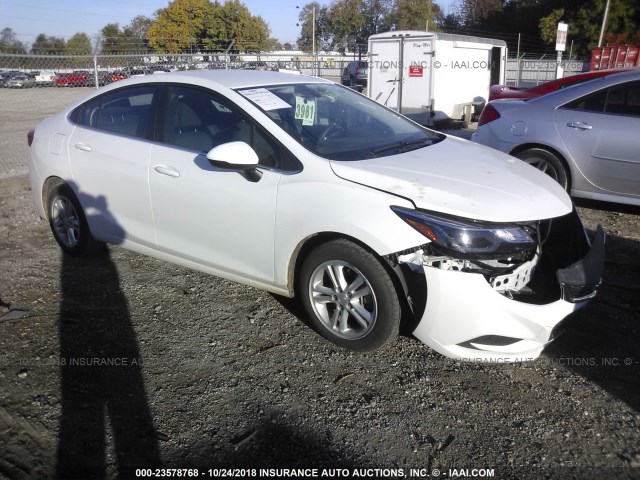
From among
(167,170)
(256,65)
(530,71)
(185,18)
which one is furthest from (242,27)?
(167,170)

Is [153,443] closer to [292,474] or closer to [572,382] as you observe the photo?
[292,474]

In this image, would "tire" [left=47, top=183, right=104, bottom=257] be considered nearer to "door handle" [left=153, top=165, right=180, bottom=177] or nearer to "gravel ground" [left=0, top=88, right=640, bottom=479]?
"gravel ground" [left=0, top=88, right=640, bottom=479]

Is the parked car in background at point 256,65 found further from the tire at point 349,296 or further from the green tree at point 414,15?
the green tree at point 414,15

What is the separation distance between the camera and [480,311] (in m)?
3.00

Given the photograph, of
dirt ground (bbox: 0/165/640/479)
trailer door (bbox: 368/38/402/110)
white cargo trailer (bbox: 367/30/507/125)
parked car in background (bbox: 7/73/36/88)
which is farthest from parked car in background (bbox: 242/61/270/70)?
dirt ground (bbox: 0/165/640/479)

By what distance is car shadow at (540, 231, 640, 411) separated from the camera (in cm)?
324

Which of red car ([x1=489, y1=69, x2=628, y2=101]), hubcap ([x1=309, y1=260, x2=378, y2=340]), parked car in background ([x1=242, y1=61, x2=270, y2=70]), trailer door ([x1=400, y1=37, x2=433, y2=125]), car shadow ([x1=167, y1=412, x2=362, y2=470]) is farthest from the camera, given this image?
parked car in background ([x1=242, y1=61, x2=270, y2=70])

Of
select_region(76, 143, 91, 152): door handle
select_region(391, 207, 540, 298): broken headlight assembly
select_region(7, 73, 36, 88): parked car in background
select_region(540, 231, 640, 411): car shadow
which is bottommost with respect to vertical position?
select_region(540, 231, 640, 411): car shadow

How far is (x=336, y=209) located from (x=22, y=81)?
15574 mm

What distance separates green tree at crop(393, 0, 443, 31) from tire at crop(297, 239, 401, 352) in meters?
62.5

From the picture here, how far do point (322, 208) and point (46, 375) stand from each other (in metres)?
1.88

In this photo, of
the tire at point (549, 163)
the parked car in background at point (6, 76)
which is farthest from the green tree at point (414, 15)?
the tire at point (549, 163)

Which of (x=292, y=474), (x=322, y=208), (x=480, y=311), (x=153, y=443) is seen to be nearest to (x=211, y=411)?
(x=153, y=443)

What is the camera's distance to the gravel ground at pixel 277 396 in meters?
2.67
